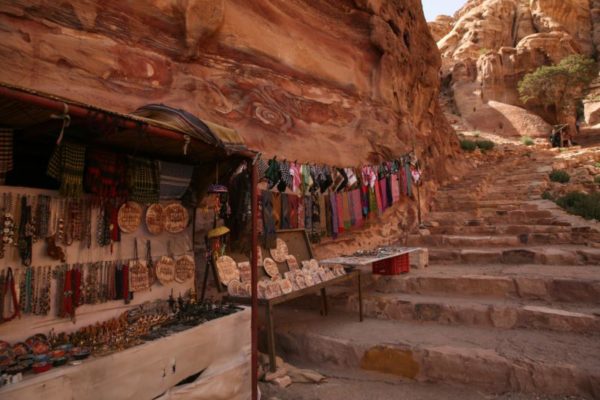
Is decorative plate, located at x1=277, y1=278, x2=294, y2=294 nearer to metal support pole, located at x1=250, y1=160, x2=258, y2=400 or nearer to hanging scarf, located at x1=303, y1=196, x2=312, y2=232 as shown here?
metal support pole, located at x1=250, y1=160, x2=258, y2=400

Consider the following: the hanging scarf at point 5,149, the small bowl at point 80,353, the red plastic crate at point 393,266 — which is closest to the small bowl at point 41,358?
the small bowl at point 80,353

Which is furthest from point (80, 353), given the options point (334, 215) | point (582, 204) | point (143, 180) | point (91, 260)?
point (582, 204)

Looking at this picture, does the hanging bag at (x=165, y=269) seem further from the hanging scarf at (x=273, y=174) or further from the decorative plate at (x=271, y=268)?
the hanging scarf at (x=273, y=174)

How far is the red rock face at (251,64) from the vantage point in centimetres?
428

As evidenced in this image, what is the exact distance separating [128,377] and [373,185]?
6223 mm

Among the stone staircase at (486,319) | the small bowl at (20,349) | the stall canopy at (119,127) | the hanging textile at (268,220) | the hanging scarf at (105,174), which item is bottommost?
the stone staircase at (486,319)

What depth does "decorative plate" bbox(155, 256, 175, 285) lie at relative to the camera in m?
3.59

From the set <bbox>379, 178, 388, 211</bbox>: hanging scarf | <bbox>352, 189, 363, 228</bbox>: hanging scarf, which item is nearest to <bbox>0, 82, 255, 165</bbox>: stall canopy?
<bbox>352, 189, 363, 228</bbox>: hanging scarf

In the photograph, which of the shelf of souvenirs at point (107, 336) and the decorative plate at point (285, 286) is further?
the decorative plate at point (285, 286)

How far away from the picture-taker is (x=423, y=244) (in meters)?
8.05

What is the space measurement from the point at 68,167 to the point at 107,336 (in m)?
1.37

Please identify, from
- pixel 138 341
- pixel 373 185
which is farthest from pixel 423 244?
pixel 138 341

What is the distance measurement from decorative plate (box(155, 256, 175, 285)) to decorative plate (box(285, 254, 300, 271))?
5.36 ft

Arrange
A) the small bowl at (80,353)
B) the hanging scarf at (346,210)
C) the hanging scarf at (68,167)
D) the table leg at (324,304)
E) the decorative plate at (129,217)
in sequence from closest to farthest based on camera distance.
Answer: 1. the small bowl at (80,353)
2. the hanging scarf at (68,167)
3. the decorative plate at (129,217)
4. the table leg at (324,304)
5. the hanging scarf at (346,210)
